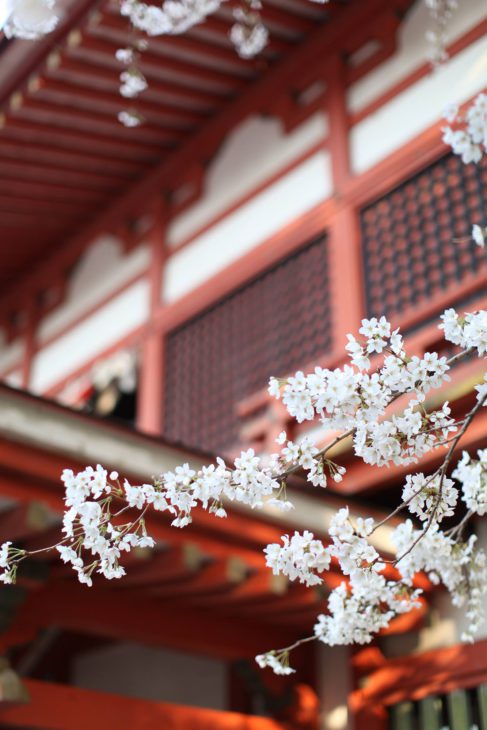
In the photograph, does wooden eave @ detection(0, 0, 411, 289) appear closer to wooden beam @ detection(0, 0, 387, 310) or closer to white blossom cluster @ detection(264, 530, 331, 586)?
wooden beam @ detection(0, 0, 387, 310)

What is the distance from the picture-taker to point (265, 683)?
5477 millimetres

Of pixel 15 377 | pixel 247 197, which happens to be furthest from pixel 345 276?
pixel 15 377

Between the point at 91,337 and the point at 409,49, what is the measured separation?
3.68 m

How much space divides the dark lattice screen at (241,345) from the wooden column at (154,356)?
0.07 meters

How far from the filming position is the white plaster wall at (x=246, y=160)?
727 cm

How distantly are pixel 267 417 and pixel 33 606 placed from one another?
5.55 ft

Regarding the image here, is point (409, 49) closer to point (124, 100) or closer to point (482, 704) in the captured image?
point (124, 100)

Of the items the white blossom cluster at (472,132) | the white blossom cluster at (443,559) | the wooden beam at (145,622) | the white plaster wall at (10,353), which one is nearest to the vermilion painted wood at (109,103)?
the white plaster wall at (10,353)

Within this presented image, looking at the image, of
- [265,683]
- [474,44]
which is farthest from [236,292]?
[265,683]

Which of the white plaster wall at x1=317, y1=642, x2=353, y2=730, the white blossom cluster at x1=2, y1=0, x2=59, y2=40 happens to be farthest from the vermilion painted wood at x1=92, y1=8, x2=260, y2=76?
the white plaster wall at x1=317, y1=642, x2=353, y2=730

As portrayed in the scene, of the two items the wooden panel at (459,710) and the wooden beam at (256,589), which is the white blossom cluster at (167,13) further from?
the wooden panel at (459,710)

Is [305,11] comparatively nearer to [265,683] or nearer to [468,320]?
[265,683]

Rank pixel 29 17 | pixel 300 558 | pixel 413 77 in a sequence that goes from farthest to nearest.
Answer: pixel 413 77
pixel 29 17
pixel 300 558

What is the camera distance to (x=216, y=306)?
7.47m
